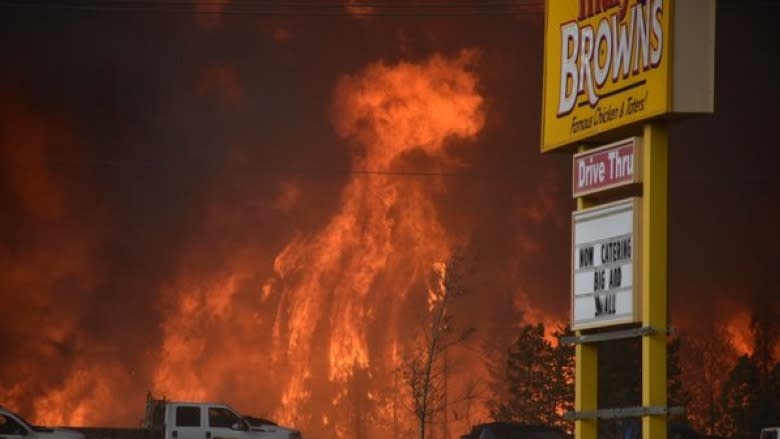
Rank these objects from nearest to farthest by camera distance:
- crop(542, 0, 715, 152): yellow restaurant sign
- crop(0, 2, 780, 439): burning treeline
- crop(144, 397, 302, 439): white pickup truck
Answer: crop(542, 0, 715, 152): yellow restaurant sign
crop(144, 397, 302, 439): white pickup truck
crop(0, 2, 780, 439): burning treeline

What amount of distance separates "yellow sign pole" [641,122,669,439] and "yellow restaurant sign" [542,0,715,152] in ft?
1.52

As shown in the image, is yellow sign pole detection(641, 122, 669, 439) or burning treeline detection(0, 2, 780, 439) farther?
burning treeline detection(0, 2, 780, 439)

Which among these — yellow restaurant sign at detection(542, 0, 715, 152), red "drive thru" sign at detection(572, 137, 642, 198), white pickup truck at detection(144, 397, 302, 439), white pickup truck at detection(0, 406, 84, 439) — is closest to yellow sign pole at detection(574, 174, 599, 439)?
red "drive thru" sign at detection(572, 137, 642, 198)

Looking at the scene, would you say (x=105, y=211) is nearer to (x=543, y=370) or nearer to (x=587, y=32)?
(x=543, y=370)

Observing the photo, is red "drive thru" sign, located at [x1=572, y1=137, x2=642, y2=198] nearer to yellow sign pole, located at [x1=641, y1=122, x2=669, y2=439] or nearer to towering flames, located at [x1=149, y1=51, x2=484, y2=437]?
yellow sign pole, located at [x1=641, y1=122, x2=669, y2=439]

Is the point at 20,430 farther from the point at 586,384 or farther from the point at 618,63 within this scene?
the point at 618,63

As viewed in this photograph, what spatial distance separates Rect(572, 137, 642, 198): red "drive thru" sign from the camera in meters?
20.1

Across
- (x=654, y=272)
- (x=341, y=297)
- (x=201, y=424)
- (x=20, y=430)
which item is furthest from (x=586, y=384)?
(x=341, y=297)

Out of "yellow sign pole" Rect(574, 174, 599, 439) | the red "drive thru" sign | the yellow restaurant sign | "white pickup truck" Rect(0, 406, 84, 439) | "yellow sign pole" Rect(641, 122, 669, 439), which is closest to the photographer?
the yellow restaurant sign

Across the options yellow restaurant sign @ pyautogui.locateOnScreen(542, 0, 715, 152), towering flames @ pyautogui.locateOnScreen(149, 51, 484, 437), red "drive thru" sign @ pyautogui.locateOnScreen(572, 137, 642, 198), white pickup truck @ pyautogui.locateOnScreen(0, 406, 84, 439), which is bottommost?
white pickup truck @ pyautogui.locateOnScreen(0, 406, 84, 439)

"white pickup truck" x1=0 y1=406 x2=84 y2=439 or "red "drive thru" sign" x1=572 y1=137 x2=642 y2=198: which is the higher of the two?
"red "drive thru" sign" x1=572 y1=137 x2=642 y2=198

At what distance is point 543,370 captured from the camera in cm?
8500

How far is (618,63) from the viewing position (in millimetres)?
20516

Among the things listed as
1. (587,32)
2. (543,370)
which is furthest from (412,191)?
(587,32)
